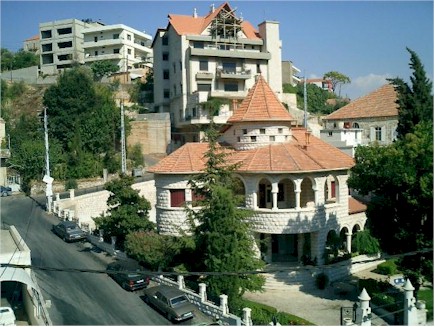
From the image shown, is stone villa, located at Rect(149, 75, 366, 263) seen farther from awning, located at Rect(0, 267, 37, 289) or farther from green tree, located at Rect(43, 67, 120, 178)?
green tree, located at Rect(43, 67, 120, 178)

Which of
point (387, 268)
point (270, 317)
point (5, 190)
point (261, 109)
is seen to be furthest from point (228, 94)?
point (270, 317)

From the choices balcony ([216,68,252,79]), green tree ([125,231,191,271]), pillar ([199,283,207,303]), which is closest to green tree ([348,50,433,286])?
pillar ([199,283,207,303])

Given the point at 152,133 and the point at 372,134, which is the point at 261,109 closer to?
the point at 372,134

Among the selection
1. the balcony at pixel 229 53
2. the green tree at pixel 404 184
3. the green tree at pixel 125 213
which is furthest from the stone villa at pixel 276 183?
the balcony at pixel 229 53

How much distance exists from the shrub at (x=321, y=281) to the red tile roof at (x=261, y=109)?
9423 mm

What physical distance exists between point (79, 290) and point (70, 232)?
927 cm

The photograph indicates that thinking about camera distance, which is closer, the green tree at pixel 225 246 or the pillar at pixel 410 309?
the pillar at pixel 410 309

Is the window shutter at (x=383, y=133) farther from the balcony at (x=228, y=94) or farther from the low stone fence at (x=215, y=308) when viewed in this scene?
the low stone fence at (x=215, y=308)

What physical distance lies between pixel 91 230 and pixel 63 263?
776cm

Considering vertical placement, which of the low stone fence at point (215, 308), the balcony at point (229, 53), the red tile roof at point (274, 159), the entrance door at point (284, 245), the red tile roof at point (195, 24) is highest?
the red tile roof at point (195, 24)

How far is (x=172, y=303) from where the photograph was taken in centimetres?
2053

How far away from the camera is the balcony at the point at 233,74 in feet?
178

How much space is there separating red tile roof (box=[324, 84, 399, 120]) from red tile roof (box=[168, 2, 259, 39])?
58.6 ft

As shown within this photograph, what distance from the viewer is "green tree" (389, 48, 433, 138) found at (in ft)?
74.5
